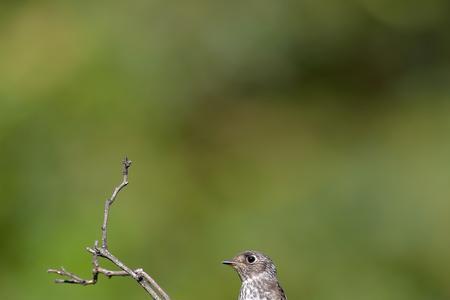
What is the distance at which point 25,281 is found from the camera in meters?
10.6

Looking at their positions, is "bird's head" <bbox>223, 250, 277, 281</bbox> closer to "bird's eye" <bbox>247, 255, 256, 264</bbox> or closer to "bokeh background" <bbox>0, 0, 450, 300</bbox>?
"bird's eye" <bbox>247, 255, 256, 264</bbox>

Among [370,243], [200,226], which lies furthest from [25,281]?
[370,243]

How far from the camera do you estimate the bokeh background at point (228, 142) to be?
11.4m

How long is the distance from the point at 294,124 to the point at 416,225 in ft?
8.79

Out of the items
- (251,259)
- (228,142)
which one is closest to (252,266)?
(251,259)

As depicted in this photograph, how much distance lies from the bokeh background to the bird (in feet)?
12.7

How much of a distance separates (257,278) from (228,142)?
25.4ft

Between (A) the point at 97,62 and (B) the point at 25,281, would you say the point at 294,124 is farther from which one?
(B) the point at 25,281

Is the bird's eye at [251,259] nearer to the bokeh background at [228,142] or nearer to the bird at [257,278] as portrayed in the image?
the bird at [257,278]

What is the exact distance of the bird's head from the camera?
6.43 meters

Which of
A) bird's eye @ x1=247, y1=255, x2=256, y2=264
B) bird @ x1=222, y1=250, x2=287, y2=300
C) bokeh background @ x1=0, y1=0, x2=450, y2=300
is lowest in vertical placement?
bird @ x1=222, y1=250, x2=287, y2=300

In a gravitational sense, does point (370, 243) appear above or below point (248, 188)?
below

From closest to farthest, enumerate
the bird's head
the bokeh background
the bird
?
the bird
the bird's head
the bokeh background

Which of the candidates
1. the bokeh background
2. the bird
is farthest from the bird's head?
the bokeh background
